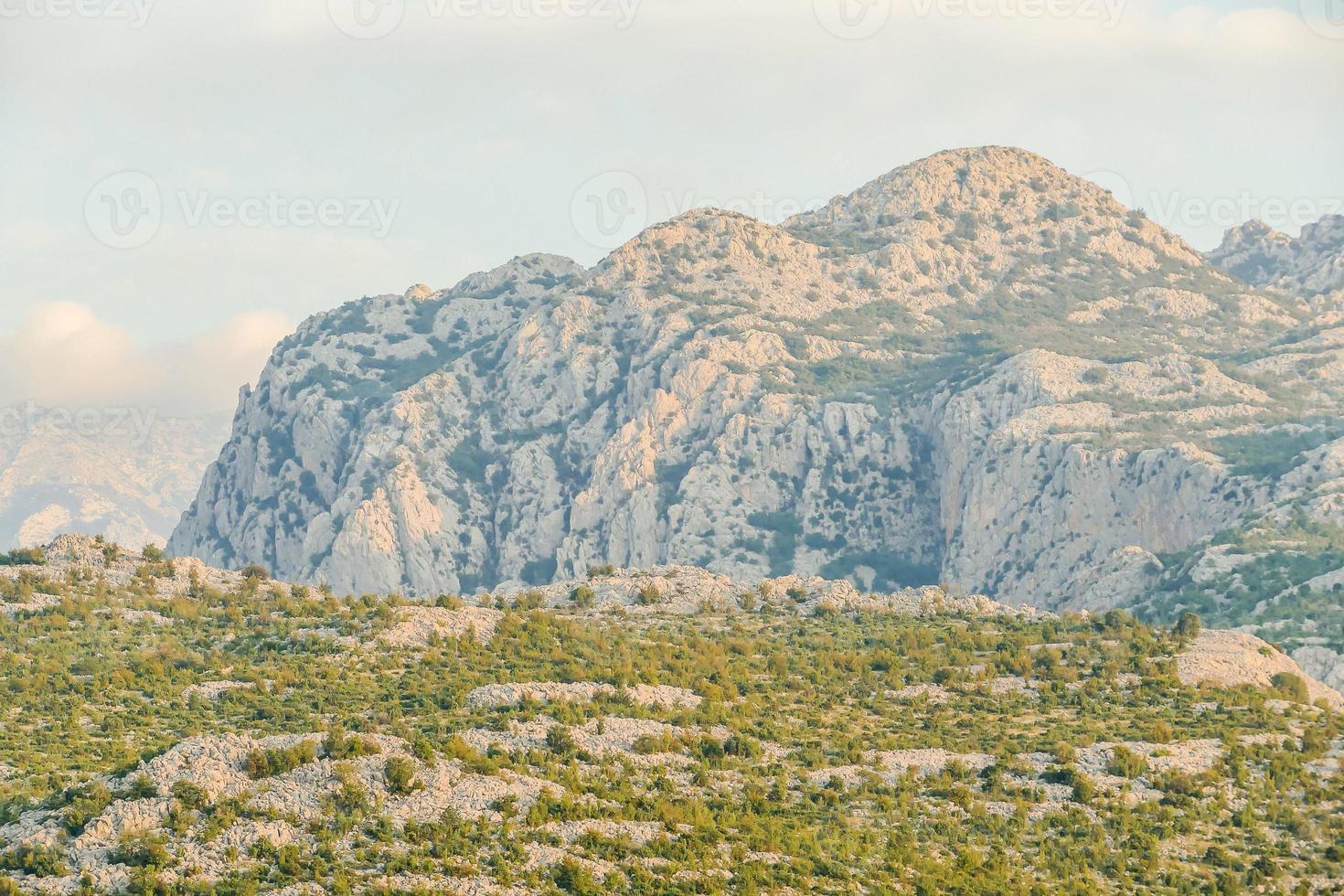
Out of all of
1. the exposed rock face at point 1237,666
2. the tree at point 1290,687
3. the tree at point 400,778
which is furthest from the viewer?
the exposed rock face at point 1237,666

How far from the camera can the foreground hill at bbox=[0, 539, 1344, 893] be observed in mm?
81938

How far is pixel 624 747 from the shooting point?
3900 inches

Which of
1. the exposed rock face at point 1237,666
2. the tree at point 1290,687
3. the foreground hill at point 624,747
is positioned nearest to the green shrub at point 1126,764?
the foreground hill at point 624,747

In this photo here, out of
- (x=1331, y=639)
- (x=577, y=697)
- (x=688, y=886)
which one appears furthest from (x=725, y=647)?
(x=1331, y=639)

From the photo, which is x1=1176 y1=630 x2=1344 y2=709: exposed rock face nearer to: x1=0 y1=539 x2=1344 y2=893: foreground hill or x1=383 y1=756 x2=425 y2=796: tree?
x1=0 y1=539 x2=1344 y2=893: foreground hill

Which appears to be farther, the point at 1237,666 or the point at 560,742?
the point at 1237,666

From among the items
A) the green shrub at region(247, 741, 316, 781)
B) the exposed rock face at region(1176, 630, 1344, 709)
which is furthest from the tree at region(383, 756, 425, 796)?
the exposed rock face at region(1176, 630, 1344, 709)

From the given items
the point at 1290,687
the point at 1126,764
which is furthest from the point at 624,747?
the point at 1290,687

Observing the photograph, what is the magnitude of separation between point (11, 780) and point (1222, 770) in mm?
65670

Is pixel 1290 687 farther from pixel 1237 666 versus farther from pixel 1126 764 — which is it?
pixel 1126 764

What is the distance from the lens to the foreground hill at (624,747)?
81.9 m

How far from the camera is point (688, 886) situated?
80938mm

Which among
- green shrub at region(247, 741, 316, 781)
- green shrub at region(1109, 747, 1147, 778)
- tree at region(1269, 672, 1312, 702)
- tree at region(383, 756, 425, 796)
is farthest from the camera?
tree at region(1269, 672, 1312, 702)

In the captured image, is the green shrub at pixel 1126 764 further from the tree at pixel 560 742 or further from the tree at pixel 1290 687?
the tree at pixel 560 742
